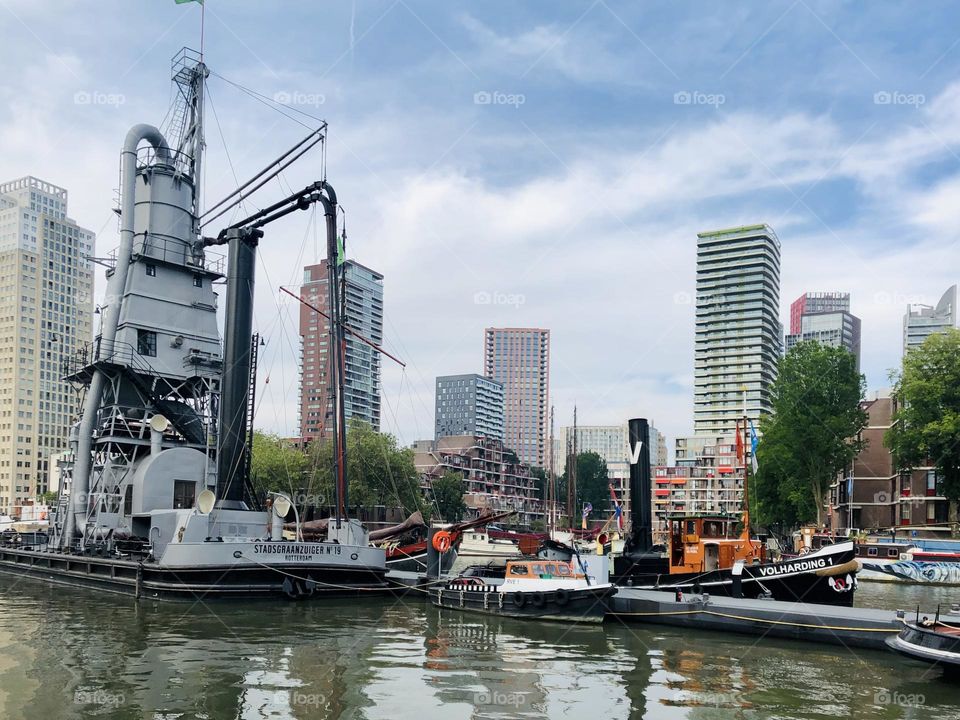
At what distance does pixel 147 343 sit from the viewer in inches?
1731

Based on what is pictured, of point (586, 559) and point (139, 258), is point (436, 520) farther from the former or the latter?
point (586, 559)

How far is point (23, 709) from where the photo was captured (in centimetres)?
1547

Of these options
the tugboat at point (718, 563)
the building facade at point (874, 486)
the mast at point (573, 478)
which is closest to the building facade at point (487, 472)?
the mast at point (573, 478)

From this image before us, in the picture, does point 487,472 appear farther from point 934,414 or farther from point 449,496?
point 934,414

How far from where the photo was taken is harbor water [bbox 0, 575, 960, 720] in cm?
1639

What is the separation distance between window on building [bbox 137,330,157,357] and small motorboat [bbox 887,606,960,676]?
3635 centimetres

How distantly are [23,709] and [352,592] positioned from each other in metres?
18.6

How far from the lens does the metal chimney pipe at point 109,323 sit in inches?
1660

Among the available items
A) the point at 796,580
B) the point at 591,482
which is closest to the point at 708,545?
the point at 796,580

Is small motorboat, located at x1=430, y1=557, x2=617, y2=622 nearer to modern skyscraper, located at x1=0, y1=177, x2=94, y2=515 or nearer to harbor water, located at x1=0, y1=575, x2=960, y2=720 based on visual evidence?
harbor water, located at x1=0, y1=575, x2=960, y2=720

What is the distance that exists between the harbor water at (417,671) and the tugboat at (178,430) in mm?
3383

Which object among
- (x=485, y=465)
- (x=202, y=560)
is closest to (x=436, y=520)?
(x=485, y=465)

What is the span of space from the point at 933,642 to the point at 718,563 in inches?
511

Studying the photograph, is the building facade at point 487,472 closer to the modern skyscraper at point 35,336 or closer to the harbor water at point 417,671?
the modern skyscraper at point 35,336
